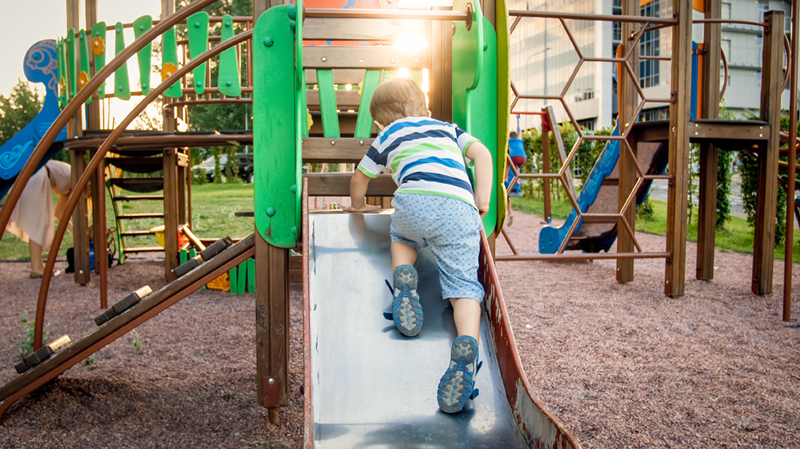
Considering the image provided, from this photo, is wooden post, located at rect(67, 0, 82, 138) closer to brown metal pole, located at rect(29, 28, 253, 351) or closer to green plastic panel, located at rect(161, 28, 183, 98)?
green plastic panel, located at rect(161, 28, 183, 98)

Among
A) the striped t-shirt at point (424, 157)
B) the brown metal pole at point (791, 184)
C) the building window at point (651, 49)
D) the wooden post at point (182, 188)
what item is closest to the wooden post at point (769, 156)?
the brown metal pole at point (791, 184)

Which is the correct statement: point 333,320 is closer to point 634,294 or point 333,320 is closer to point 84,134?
point 634,294

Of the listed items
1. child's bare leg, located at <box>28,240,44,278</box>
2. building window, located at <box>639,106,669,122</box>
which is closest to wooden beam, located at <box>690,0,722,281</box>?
child's bare leg, located at <box>28,240,44,278</box>

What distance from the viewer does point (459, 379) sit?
1722 millimetres

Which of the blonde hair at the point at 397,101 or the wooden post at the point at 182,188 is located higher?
the blonde hair at the point at 397,101

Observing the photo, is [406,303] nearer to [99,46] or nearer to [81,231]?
[99,46]

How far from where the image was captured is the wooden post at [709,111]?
536 cm

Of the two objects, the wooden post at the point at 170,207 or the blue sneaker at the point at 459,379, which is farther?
the wooden post at the point at 170,207

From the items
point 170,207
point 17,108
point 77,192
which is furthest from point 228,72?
point 17,108

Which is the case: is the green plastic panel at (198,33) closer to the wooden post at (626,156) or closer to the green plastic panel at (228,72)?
the green plastic panel at (228,72)

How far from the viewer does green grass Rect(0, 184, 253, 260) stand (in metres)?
8.89

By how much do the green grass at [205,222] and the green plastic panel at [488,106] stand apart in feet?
22.9

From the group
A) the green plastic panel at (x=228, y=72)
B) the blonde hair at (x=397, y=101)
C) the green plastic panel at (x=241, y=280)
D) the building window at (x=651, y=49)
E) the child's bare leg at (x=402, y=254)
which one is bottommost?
the green plastic panel at (x=241, y=280)

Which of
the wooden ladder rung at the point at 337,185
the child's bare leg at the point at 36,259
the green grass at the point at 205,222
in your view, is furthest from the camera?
the green grass at the point at 205,222
